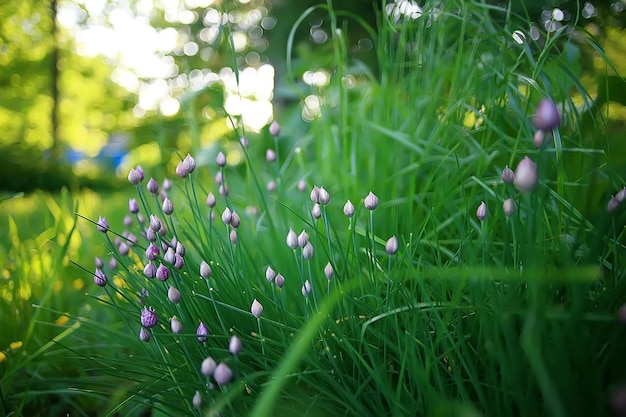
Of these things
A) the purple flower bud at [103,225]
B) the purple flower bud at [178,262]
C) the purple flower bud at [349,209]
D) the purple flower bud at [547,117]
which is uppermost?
the purple flower bud at [547,117]

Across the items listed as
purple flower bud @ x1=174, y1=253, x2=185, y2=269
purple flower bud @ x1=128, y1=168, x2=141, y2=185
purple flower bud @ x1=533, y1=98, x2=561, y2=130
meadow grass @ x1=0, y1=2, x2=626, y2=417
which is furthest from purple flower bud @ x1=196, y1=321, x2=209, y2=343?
purple flower bud @ x1=533, y1=98, x2=561, y2=130

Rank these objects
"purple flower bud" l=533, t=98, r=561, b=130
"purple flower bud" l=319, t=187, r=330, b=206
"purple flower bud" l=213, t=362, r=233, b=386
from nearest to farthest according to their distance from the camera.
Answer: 1. "purple flower bud" l=533, t=98, r=561, b=130
2. "purple flower bud" l=213, t=362, r=233, b=386
3. "purple flower bud" l=319, t=187, r=330, b=206

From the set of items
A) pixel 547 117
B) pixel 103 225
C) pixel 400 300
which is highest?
pixel 547 117

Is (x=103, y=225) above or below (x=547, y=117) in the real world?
Result: below

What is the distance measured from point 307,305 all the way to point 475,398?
32cm

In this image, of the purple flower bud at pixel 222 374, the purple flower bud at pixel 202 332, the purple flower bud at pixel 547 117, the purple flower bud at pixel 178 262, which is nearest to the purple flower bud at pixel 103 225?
the purple flower bud at pixel 178 262

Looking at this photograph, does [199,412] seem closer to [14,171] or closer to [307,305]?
[307,305]

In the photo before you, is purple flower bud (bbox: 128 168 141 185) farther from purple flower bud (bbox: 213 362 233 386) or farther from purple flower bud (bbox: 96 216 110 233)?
purple flower bud (bbox: 213 362 233 386)

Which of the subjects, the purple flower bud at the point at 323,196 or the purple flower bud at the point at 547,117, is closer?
the purple flower bud at the point at 547,117

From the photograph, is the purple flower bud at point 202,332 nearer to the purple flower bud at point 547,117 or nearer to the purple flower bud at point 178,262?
the purple flower bud at point 178,262

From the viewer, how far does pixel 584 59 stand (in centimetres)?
214

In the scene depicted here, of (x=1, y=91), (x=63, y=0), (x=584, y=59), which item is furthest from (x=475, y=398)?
(x=63, y=0)

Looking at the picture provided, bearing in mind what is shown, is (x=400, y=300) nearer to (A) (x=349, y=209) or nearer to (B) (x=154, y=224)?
(A) (x=349, y=209)

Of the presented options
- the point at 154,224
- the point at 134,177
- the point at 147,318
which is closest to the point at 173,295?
the point at 147,318
